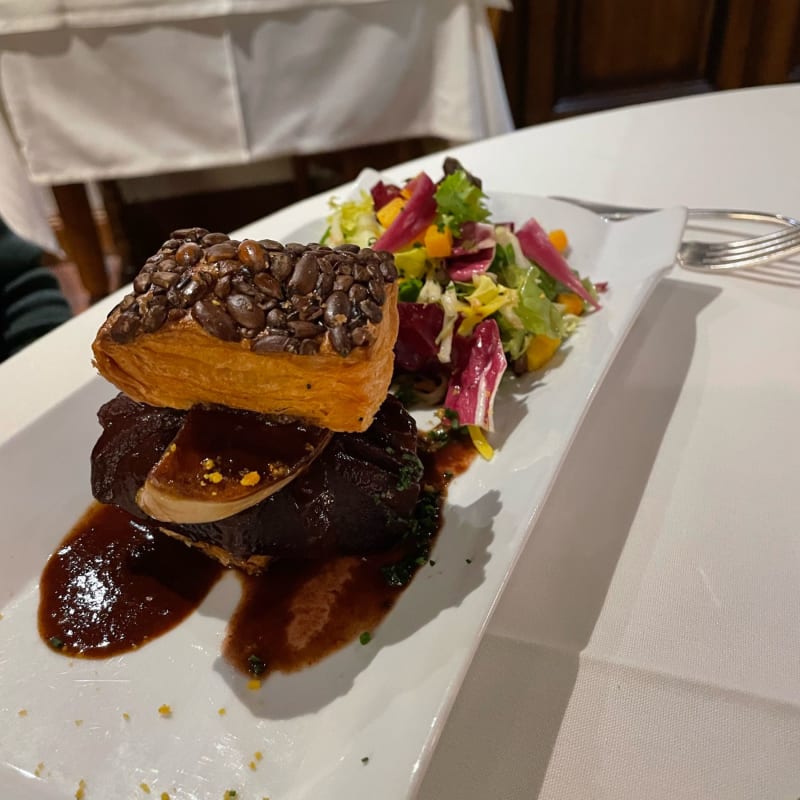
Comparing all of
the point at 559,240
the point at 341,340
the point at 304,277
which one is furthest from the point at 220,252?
the point at 559,240

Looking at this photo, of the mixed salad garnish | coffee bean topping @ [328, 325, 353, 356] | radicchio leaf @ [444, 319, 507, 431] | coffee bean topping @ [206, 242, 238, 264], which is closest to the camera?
coffee bean topping @ [328, 325, 353, 356]

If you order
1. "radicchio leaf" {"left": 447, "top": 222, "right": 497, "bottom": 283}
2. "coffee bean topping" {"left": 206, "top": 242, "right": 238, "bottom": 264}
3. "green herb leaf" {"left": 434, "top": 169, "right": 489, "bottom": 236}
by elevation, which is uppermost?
"coffee bean topping" {"left": 206, "top": 242, "right": 238, "bottom": 264}

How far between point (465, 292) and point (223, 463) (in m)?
0.99

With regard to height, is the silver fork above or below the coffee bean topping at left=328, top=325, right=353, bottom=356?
below

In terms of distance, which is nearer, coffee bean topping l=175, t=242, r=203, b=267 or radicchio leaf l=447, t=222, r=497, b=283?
coffee bean topping l=175, t=242, r=203, b=267

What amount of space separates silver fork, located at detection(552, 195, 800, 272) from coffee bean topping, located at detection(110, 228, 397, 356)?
132cm

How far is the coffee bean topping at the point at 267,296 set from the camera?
130 centimetres

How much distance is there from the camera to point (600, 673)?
1.27 m

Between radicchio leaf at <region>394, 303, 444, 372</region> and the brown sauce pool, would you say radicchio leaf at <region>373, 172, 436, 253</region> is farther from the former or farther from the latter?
the brown sauce pool

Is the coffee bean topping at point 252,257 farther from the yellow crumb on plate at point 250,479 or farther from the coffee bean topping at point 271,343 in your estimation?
the yellow crumb on plate at point 250,479

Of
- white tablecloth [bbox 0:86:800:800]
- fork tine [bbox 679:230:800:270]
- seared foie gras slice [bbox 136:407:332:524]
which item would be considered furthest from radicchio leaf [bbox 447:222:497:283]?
seared foie gras slice [bbox 136:407:332:524]

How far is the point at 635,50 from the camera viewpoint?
17.9ft

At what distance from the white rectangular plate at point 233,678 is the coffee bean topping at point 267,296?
0.48 metres

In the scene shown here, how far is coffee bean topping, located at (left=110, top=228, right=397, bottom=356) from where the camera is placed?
1.30m
